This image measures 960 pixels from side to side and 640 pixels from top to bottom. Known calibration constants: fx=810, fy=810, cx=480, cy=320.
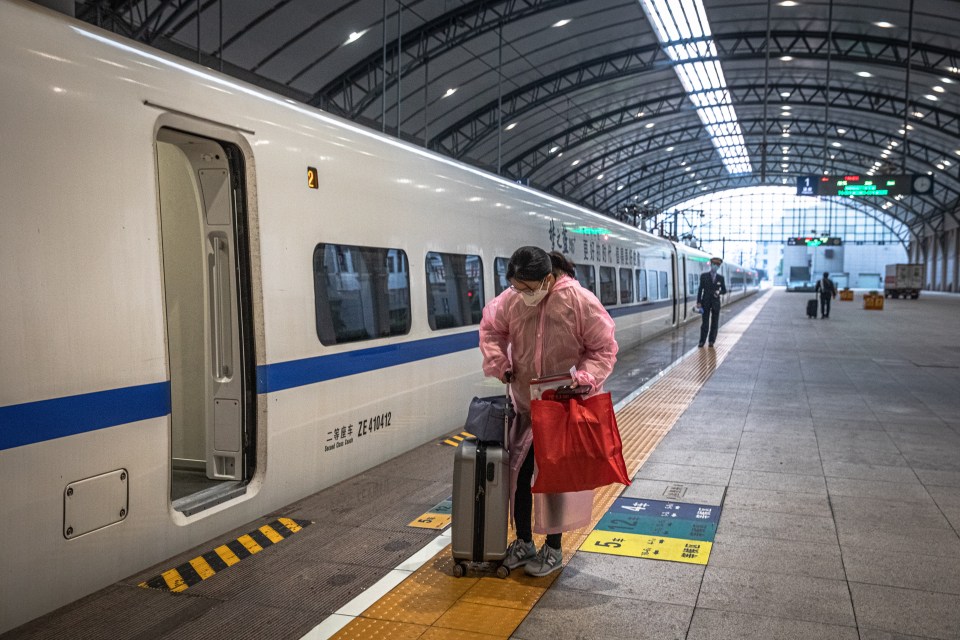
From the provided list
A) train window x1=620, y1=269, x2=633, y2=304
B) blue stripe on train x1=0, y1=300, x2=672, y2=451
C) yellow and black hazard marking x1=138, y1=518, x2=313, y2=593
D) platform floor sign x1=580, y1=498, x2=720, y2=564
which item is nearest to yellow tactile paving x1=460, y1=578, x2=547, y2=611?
platform floor sign x1=580, y1=498, x2=720, y2=564

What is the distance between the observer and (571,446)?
377 cm

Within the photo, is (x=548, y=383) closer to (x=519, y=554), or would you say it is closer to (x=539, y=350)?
(x=539, y=350)

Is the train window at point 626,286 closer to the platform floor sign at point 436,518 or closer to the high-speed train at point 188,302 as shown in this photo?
the high-speed train at point 188,302

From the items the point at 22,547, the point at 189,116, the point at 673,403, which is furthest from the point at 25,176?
the point at 673,403

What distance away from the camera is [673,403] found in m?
9.30

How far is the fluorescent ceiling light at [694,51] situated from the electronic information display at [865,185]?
18.0 ft

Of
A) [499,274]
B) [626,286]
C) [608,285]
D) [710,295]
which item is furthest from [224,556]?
[710,295]

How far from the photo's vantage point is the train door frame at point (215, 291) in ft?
14.9

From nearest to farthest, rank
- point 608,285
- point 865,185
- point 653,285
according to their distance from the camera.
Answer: point 608,285
point 653,285
point 865,185

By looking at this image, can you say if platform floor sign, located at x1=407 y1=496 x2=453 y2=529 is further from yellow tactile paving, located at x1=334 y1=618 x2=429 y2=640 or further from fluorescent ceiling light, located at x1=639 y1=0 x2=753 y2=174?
fluorescent ceiling light, located at x1=639 y1=0 x2=753 y2=174

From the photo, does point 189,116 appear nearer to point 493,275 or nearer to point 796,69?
point 493,275

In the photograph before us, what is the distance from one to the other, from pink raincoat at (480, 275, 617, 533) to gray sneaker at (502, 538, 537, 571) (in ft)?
0.50

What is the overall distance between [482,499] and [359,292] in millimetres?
2158

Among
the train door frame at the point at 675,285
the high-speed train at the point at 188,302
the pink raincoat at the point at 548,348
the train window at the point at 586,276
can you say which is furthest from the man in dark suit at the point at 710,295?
the pink raincoat at the point at 548,348
